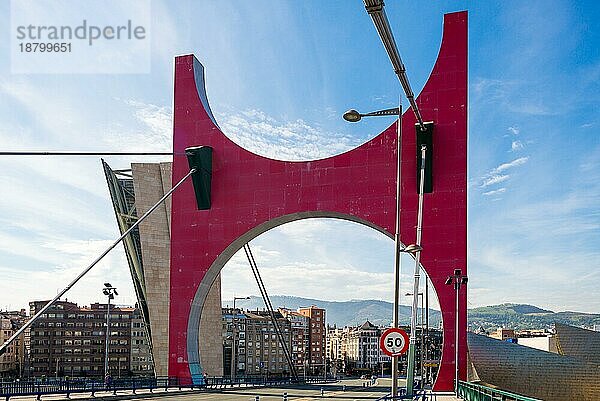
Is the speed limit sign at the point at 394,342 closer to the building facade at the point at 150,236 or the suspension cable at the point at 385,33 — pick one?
the suspension cable at the point at 385,33

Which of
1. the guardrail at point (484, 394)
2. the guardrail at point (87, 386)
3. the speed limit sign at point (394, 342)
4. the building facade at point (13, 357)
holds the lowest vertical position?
the building facade at point (13, 357)

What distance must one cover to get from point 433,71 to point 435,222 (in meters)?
5.65

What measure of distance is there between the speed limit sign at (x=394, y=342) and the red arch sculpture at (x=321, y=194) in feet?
40.3

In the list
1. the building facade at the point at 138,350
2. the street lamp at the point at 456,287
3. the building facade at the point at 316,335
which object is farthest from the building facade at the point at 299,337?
the street lamp at the point at 456,287

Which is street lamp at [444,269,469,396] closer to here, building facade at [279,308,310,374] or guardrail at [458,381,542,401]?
guardrail at [458,381,542,401]

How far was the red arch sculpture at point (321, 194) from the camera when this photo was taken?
89.8ft

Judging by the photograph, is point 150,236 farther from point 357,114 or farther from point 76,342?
point 76,342

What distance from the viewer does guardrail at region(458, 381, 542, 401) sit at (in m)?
13.9

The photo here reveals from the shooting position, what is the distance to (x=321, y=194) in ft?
97.0

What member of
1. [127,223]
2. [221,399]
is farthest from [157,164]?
[221,399]

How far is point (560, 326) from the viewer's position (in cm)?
2656

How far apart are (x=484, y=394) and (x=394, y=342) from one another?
387 centimetres

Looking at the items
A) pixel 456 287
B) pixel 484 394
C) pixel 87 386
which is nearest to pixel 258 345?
pixel 87 386

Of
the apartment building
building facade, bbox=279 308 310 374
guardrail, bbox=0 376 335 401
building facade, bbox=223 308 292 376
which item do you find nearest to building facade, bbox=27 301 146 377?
the apartment building
